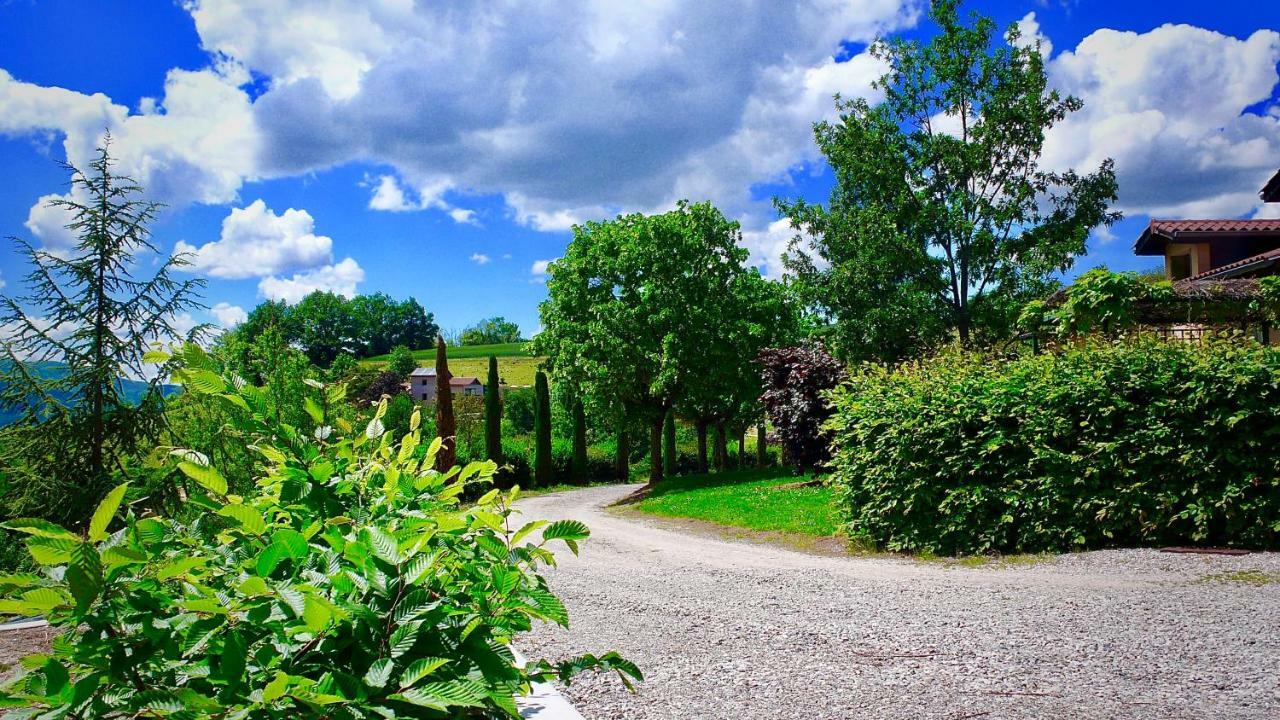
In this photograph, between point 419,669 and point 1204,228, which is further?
point 1204,228

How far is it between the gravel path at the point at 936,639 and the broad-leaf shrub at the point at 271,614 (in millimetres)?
3076

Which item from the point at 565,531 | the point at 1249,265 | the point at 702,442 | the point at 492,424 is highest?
the point at 1249,265

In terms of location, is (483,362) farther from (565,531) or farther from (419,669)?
(419,669)

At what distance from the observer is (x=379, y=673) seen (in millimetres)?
1463

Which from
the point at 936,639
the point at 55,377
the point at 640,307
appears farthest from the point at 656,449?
the point at 936,639

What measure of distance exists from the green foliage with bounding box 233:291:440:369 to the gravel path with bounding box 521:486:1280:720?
7566 centimetres

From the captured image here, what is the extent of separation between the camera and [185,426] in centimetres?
1281

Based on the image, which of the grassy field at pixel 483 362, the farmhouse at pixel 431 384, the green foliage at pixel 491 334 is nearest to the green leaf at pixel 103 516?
the grassy field at pixel 483 362

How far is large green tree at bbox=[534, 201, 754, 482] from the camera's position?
2552 centimetres

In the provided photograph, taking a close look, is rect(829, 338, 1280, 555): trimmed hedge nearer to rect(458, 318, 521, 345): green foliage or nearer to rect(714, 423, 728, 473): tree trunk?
rect(714, 423, 728, 473): tree trunk

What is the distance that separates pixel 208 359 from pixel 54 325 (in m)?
8.16

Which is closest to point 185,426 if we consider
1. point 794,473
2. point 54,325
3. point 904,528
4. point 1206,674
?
point 54,325

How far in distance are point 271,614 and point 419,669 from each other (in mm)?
374

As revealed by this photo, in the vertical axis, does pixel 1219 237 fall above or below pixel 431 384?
below
